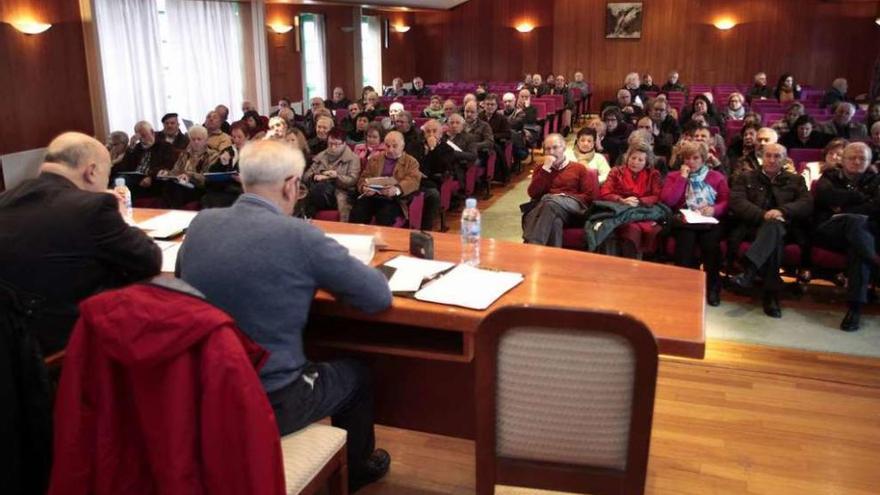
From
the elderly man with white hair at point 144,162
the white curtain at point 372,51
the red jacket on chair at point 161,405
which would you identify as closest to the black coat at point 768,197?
the red jacket on chair at point 161,405

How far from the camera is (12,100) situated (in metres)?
7.86

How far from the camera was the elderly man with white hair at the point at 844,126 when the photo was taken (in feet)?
25.5

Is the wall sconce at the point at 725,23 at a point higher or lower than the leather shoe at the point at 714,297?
higher

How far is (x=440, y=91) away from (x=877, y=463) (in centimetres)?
1354

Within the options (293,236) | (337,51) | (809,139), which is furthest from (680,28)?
(293,236)

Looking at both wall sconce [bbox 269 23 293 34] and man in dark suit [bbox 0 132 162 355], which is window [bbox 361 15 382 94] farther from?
man in dark suit [bbox 0 132 162 355]

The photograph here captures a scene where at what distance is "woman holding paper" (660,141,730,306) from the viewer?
472 centimetres

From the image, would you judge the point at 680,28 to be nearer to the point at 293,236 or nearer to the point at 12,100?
the point at 12,100

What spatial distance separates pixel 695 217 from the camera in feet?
15.4

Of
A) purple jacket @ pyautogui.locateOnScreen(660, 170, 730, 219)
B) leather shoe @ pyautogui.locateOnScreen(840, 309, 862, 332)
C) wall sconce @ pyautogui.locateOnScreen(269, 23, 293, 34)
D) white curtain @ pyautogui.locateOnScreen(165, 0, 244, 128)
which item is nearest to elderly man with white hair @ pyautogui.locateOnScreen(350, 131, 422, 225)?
purple jacket @ pyautogui.locateOnScreen(660, 170, 730, 219)

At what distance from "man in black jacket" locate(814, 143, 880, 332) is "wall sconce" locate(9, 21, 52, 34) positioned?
7778mm

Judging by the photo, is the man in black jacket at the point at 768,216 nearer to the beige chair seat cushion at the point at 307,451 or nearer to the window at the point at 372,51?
the beige chair seat cushion at the point at 307,451

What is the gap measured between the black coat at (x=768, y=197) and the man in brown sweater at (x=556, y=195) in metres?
0.93

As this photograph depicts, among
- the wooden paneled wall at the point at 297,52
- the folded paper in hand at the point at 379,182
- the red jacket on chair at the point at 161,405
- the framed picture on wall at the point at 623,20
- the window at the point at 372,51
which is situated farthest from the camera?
the window at the point at 372,51
